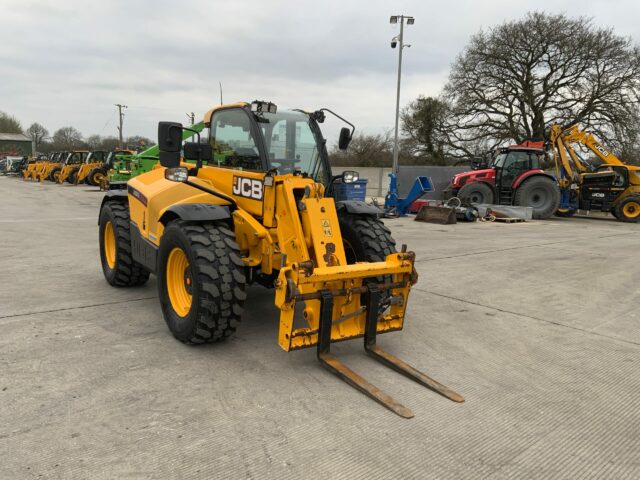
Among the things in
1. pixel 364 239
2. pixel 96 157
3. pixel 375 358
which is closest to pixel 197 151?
pixel 364 239

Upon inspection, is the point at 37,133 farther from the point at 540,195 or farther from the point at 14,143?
the point at 540,195

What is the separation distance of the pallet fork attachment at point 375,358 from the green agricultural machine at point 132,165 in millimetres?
2682

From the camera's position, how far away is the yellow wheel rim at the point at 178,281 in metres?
4.19

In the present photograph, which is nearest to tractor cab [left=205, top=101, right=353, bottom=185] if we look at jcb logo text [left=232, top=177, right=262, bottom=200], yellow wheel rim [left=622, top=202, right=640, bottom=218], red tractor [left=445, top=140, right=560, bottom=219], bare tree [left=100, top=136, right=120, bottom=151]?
jcb logo text [left=232, top=177, right=262, bottom=200]

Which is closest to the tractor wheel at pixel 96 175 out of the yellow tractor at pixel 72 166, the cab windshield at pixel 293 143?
the yellow tractor at pixel 72 166

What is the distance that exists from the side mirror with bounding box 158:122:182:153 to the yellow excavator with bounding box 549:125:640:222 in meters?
15.8

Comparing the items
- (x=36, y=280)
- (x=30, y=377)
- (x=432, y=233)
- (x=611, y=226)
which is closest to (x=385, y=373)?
(x=30, y=377)

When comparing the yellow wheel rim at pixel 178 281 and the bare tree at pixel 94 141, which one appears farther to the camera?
the bare tree at pixel 94 141

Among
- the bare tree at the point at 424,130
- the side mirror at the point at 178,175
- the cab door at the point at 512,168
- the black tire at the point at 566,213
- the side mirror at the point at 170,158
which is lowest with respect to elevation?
the black tire at the point at 566,213

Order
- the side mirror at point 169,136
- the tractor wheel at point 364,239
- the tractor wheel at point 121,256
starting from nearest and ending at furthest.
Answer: the side mirror at point 169,136 → the tractor wheel at point 364,239 → the tractor wheel at point 121,256

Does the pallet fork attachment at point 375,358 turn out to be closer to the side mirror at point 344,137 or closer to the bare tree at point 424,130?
the side mirror at point 344,137

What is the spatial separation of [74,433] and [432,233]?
Result: 33.9 ft

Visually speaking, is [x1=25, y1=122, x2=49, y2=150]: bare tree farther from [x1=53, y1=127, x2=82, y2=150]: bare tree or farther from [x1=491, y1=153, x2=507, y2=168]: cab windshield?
[x1=491, y1=153, x2=507, y2=168]: cab windshield

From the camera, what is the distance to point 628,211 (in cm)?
1634
